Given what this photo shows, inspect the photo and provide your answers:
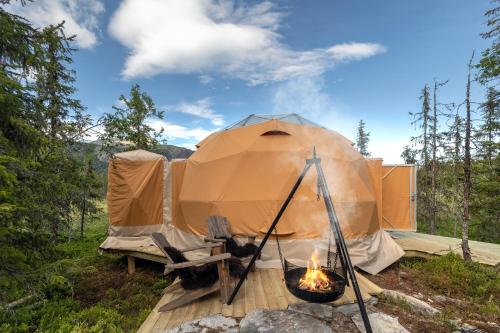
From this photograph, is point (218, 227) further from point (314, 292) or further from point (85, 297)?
point (85, 297)

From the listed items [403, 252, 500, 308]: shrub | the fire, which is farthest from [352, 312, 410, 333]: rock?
[403, 252, 500, 308]: shrub

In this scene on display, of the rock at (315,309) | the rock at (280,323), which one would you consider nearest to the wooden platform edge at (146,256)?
the rock at (280,323)

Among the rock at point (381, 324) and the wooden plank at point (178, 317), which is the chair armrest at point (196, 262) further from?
the rock at point (381, 324)

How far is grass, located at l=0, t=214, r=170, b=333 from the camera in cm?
469

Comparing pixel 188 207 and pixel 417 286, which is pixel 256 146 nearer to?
pixel 188 207

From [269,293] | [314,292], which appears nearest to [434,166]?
[269,293]

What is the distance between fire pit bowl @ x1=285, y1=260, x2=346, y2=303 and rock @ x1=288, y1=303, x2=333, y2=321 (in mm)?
402

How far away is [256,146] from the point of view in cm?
779

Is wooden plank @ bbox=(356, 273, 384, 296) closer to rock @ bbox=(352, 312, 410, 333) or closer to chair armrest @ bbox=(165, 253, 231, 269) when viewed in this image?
rock @ bbox=(352, 312, 410, 333)

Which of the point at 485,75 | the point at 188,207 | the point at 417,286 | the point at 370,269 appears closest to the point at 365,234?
the point at 370,269

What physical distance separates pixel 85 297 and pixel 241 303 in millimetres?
Result: 4827

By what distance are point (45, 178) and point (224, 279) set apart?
4117 millimetres

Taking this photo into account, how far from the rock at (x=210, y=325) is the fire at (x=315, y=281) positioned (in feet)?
3.99

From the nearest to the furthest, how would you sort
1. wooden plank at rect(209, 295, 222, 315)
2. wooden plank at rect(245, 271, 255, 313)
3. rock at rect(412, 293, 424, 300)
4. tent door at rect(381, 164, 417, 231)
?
wooden plank at rect(209, 295, 222, 315), wooden plank at rect(245, 271, 255, 313), rock at rect(412, 293, 424, 300), tent door at rect(381, 164, 417, 231)
